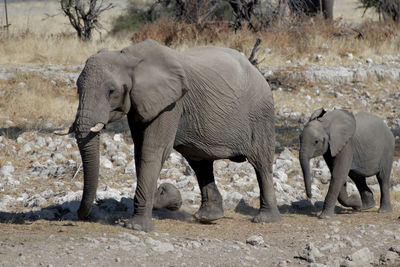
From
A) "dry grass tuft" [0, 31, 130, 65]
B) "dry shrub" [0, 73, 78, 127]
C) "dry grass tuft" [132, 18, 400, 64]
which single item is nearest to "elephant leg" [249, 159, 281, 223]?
"dry shrub" [0, 73, 78, 127]

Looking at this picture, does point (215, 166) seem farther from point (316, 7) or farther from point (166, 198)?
point (316, 7)

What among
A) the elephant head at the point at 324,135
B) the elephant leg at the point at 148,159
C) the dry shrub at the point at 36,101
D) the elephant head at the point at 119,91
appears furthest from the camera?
the dry shrub at the point at 36,101

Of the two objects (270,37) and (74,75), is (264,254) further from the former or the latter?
(270,37)

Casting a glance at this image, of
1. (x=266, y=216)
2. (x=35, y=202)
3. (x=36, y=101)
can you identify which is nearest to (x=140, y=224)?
(x=266, y=216)

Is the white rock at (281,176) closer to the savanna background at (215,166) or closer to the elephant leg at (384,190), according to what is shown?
the savanna background at (215,166)

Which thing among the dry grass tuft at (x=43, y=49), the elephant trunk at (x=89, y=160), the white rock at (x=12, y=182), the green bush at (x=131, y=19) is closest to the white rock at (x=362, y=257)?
the elephant trunk at (x=89, y=160)

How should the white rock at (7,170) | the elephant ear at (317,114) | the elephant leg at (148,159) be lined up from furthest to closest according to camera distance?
the white rock at (7,170), the elephant ear at (317,114), the elephant leg at (148,159)

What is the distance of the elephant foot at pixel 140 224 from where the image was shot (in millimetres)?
6211

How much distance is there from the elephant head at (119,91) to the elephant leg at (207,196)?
133 cm

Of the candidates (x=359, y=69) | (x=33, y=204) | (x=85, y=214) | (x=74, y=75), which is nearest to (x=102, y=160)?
(x=33, y=204)

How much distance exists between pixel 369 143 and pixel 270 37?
9.19 m

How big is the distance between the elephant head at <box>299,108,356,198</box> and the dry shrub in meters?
5.31

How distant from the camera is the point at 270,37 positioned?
16578 millimetres

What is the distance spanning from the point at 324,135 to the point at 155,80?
219 cm
